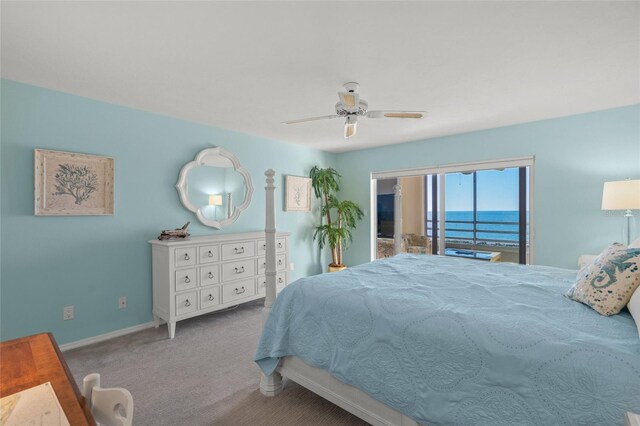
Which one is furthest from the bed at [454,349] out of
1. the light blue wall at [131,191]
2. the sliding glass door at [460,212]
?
the sliding glass door at [460,212]

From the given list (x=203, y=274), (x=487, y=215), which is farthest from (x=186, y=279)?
(x=487, y=215)

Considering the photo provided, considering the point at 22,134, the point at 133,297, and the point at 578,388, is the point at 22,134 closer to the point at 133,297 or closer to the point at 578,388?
the point at 133,297

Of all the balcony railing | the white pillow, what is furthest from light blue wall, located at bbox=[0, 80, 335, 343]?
the balcony railing

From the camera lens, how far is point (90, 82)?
2605 mm

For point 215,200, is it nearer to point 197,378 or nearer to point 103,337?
point 103,337

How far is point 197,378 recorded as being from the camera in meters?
2.36

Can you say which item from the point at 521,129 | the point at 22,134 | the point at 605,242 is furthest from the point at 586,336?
the point at 22,134

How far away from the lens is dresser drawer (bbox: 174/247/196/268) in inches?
123

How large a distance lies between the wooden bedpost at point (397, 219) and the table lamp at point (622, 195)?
2.82m

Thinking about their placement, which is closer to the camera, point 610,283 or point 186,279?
point 610,283

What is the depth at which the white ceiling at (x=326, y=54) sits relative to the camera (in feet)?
5.63

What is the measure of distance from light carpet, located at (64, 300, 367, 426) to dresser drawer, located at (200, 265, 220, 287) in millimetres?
A: 501

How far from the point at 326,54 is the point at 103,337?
334 centimetres

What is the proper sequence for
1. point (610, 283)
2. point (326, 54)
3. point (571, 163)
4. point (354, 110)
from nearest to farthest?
point (610, 283) → point (326, 54) → point (354, 110) → point (571, 163)
